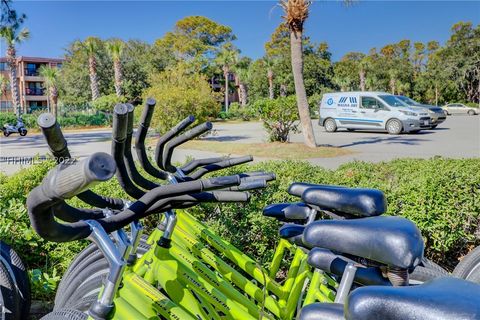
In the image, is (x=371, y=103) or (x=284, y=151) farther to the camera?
(x=371, y=103)

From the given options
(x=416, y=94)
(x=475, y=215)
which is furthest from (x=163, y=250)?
(x=416, y=94)

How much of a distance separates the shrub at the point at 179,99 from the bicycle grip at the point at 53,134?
16.8m

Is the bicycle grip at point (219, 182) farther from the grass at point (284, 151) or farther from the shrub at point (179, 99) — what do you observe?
the shrub at point (179, 99)

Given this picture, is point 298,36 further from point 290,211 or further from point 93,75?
point 93,75

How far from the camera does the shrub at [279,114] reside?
48.6ft

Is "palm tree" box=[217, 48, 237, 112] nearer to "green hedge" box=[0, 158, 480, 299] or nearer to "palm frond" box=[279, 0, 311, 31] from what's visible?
"palm frond" box=[279, 0, 311, 31]

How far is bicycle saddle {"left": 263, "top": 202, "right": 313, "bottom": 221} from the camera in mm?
2596

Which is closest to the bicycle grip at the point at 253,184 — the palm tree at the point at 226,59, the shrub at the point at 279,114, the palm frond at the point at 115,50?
the shrub at the point at 279,114

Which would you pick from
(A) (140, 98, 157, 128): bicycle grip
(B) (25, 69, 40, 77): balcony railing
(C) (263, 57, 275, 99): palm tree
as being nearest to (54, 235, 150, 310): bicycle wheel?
(A) (140, 98, 157, 128): bicycle grip

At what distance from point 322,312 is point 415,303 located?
0.28 meters

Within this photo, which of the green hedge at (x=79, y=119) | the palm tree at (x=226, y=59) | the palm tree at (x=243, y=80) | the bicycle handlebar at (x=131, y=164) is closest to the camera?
the bicycle handlebar at (x=131, y=164)

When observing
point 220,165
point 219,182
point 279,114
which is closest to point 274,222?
point 220,165

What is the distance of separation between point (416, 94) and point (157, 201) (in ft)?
194

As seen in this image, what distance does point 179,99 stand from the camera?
18.1 meters
